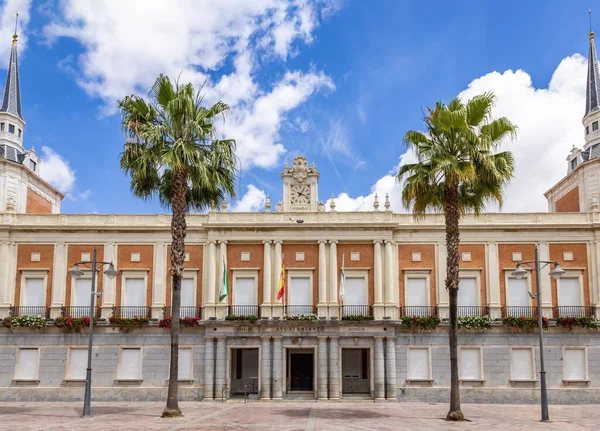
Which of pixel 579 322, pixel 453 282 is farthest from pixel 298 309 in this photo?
pixel 579 322

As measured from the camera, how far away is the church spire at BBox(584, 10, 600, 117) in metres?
44.8

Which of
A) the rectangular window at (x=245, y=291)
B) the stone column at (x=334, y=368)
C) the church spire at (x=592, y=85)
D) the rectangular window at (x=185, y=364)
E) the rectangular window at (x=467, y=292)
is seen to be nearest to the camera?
the stone column at (x=334, y=368)

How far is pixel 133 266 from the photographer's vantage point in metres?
38.2

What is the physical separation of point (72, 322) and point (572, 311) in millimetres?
27338

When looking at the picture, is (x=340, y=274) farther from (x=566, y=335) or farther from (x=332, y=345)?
(x=566, y=335)

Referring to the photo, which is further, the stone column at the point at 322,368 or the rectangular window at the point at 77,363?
the rectangular window at the point at 77,363

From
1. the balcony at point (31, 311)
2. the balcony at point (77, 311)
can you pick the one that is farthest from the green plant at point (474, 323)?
the balcony at point (31, 311)

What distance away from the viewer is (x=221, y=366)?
36.1 meters

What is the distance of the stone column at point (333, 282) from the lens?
36.9m

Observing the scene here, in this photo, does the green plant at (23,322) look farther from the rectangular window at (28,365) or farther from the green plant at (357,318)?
the green plant at (357,318)

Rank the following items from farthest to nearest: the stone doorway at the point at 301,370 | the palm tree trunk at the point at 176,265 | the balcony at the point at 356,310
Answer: the stone doorway at the point at 301,370, the balcony at the point at 356,310, the palm tree trunk at the point at 176,265

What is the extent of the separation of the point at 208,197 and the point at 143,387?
1462cm

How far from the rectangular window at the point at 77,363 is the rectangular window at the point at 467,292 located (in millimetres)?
21015

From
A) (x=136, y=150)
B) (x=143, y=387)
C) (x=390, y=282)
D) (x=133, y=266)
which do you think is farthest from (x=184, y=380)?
(x=136, y=150)
